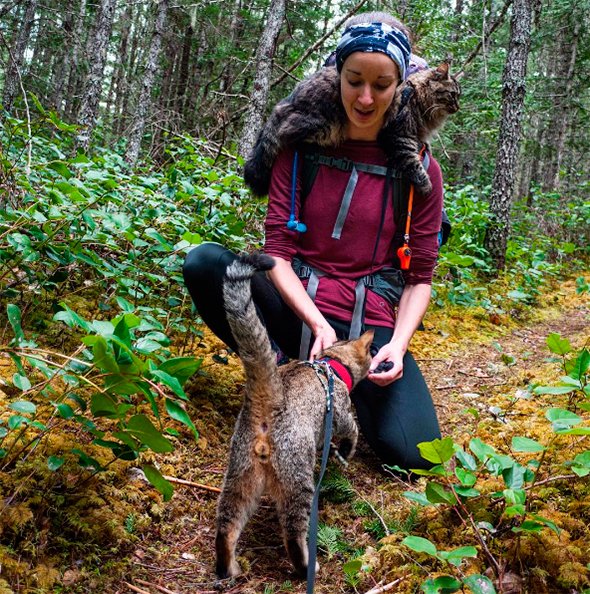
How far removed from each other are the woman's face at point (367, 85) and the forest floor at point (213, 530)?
1843 millimetres

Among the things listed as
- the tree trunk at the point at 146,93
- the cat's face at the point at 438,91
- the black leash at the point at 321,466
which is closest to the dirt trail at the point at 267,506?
the black leash at the point at 321,466

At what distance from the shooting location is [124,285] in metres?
3.46

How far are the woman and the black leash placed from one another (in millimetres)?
392

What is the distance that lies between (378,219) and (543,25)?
53.4ft

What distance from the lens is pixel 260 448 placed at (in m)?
2.38

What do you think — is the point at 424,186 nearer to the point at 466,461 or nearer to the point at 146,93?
the point at 466,461

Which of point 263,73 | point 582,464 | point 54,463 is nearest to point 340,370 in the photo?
point 582,464

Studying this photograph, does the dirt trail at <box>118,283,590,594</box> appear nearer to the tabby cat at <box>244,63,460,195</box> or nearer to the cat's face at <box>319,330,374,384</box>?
the cat's face at <box>319,330,374,384</box>

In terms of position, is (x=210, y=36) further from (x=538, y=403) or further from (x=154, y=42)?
(x=538, y=403)

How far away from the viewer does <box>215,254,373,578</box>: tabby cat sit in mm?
2330

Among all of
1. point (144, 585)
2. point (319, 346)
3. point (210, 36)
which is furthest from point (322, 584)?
point (210, 36)

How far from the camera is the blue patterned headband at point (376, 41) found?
286 cm

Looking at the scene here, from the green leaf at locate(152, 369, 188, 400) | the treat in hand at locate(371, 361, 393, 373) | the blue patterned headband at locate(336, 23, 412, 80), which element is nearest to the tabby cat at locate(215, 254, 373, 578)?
the green leaf at locate(152, 369, 188, 400)

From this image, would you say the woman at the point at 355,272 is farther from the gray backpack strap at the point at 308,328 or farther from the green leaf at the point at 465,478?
the green leaf at the point at 465,478
